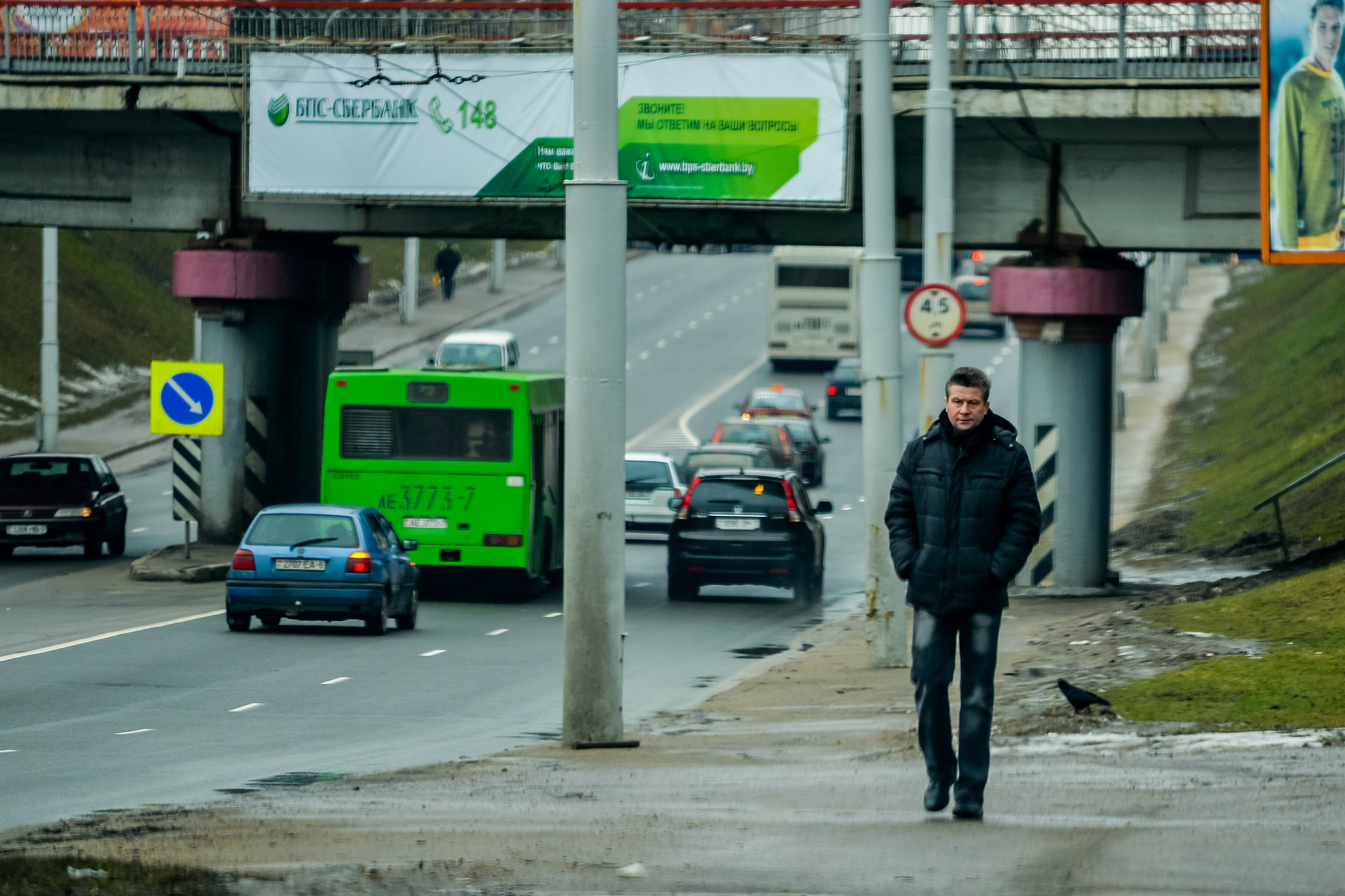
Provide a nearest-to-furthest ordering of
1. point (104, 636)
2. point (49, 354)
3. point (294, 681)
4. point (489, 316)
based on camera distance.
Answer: point (294, 681)
point (104, 636)
point (49, 354)
point (489, 316)

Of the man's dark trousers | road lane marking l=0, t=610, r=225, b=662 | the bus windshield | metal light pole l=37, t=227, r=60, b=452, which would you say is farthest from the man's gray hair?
the bus windshield

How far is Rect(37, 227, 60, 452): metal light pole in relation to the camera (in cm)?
4144

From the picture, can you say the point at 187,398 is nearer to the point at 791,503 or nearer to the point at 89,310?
the point at 791,503

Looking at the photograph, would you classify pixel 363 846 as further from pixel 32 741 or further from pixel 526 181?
pixel 526 181

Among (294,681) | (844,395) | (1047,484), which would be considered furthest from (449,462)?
(844,395)

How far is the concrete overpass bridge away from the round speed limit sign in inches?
267

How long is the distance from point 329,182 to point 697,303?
53.4 meters

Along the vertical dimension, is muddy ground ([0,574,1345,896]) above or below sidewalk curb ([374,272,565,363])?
below

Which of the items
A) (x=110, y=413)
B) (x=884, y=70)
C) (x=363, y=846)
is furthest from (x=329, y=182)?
(x=110, y=413)

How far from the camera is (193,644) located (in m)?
19.6

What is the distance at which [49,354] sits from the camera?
138ft

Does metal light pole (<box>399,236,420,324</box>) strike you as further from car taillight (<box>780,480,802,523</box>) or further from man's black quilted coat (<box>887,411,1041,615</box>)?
man's black quilted coat (<box>887,411,1041,615</box>)

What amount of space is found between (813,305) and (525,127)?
39.0m

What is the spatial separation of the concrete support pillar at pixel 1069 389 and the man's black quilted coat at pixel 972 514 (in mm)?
16682
